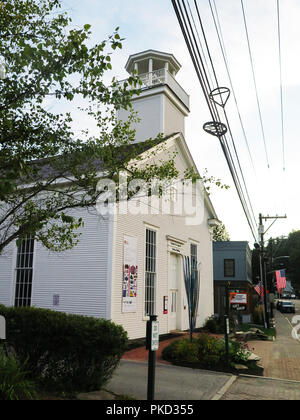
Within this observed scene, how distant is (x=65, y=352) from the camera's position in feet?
21.9

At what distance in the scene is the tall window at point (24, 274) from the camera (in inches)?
552

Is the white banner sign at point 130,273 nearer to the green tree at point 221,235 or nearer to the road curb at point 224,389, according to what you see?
the road curb at point 224,389

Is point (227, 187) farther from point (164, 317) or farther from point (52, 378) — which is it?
point (164, 317)

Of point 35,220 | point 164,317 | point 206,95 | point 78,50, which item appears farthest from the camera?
point 164,317

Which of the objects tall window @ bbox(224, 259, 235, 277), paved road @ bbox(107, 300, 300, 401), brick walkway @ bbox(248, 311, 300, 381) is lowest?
brick walkway @ bbox(248, 311, 300, 381)

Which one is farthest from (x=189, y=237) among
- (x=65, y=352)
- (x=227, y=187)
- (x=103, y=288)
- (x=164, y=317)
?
(x=65, y=352)

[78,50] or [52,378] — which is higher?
[78,50]

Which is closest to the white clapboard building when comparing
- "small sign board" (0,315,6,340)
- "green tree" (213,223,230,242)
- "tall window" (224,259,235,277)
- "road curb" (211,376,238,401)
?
"small sign board" (0,315,6,340)

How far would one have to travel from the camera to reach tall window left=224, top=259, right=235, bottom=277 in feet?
120

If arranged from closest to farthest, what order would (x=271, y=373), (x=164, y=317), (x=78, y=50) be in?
(x=78, y=50) → (x=271, y=373) → (x=164, y=317)

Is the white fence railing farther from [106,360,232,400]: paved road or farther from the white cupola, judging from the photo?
[106,360,232,400]: paved road

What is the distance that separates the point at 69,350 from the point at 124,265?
22.0 ft

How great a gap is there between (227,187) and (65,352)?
4.44 m

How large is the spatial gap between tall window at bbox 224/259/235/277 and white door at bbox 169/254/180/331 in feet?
63.6
